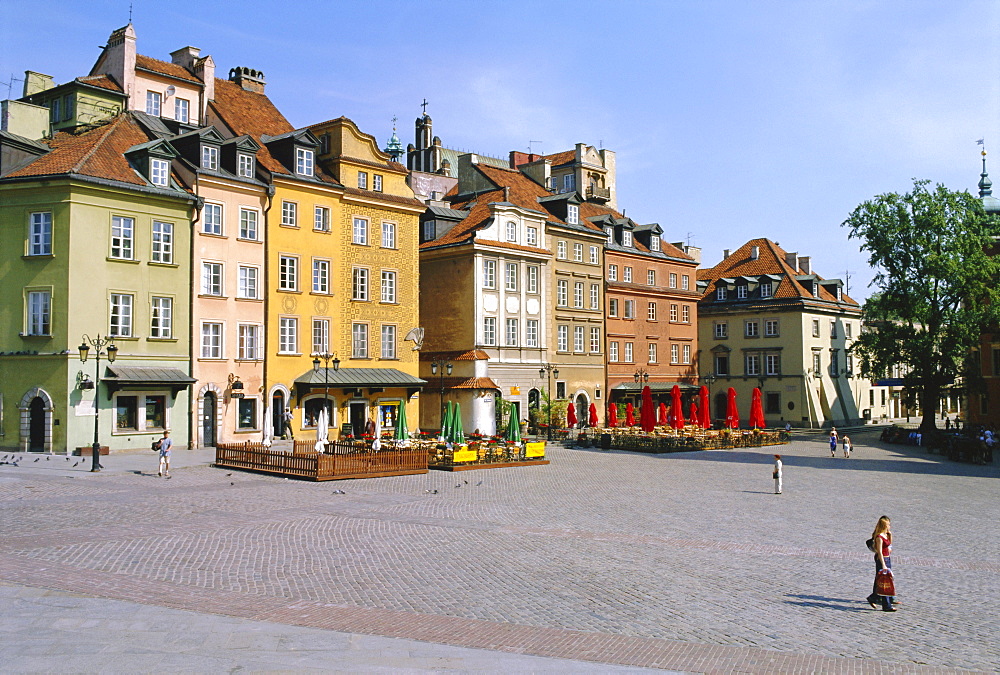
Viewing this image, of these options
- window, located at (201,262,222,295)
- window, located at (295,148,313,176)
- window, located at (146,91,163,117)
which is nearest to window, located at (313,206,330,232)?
window, located at (295,148,313,176)

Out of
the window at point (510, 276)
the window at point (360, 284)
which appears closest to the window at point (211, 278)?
the window at point (360, 284)

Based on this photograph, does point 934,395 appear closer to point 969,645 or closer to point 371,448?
point 371,448

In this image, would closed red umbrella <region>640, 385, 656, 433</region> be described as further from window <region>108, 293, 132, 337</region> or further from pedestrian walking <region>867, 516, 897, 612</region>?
pedestrian walking <region>867, 516, 897, 612</region>

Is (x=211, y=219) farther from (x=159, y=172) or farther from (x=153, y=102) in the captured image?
(x=153, y=102)

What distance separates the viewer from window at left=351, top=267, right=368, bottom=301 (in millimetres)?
48656

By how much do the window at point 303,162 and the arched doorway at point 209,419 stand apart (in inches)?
494

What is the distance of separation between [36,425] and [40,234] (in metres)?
8.08

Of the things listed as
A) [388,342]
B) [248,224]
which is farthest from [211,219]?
[388,342]

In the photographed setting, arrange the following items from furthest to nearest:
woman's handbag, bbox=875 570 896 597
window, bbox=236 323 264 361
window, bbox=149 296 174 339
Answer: window, bbox=236 323 264 361 < window, bbox=149 296 174 339 < woman's handbag, bbox=875 570 896 597

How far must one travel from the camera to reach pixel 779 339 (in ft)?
243

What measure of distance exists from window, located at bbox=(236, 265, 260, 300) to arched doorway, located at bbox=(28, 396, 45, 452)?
10.1 m

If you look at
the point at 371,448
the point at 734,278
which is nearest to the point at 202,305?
the point at 371,448

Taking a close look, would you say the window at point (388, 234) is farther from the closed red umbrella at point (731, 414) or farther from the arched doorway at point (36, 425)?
the closed red umbrella at point (731, 414)

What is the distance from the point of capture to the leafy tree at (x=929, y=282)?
185 ft
